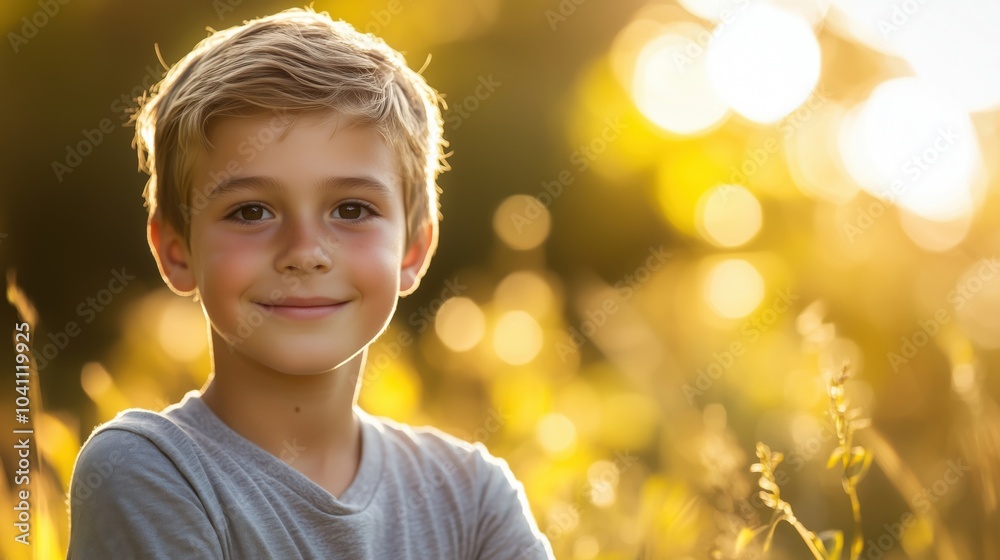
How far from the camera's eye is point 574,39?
168 inches

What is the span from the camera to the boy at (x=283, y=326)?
1.57 meters

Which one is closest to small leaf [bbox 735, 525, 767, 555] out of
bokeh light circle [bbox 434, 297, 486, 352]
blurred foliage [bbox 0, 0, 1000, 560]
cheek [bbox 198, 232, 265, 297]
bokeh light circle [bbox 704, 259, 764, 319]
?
blurred foliage [bbox 0, 0, 1000, 560]

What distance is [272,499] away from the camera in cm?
167

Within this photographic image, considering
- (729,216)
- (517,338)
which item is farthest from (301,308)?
(729,216)

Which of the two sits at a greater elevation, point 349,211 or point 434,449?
point 349,211

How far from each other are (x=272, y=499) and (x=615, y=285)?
7.98ft

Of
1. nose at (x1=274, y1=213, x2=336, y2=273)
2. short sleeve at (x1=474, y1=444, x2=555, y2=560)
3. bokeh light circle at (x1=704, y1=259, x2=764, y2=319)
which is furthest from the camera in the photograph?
bokeh light circle at (x1=704, y1=259, x2=764, y2=319)

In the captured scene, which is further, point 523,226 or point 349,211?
point 523,226

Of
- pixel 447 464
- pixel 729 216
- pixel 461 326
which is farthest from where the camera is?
pixel 461 326

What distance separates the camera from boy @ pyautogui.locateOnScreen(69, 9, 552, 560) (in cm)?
157

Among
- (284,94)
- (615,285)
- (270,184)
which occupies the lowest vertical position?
(615,285)

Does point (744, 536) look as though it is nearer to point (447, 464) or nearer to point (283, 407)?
point (447, 464)

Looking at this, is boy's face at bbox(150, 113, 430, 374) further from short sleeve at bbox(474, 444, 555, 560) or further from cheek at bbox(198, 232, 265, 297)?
short sleeve at bbox(474, 444, 555, 560)

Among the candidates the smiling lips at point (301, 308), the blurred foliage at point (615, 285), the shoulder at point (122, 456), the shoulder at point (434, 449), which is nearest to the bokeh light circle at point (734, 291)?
the blurred foliage at point (615, 285)
